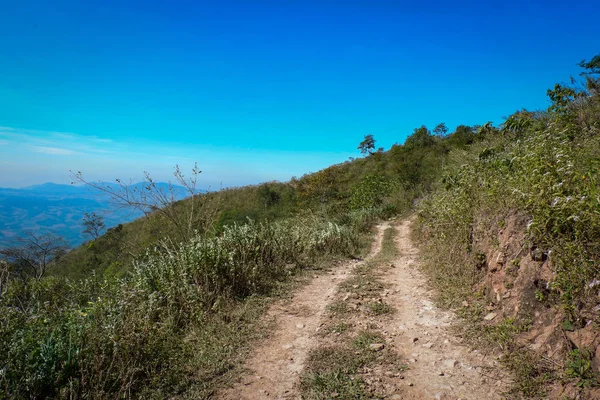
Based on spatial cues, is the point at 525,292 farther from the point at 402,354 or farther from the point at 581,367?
the point at 402,354

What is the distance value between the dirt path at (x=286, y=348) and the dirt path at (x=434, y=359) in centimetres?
109

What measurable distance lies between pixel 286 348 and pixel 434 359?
1.75m

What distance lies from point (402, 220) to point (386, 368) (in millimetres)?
15356

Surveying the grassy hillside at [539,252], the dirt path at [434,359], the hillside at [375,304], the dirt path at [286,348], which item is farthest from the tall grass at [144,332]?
the grassy hillside at [539,252]

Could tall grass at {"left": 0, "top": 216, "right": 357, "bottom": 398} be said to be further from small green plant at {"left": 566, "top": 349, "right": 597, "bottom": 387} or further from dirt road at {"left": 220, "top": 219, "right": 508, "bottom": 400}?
small green plant at {"left": 566, "top": 349, "right": 597, "bottom": 387}

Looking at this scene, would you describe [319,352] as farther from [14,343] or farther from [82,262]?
[82,262]

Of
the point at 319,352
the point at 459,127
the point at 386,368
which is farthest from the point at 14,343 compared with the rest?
the point at 459,127

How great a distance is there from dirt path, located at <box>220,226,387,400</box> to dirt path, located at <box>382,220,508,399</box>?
1.09 meters

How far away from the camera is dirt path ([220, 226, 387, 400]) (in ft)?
10.8

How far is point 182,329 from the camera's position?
4.52 m

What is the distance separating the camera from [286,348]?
4.12 metres

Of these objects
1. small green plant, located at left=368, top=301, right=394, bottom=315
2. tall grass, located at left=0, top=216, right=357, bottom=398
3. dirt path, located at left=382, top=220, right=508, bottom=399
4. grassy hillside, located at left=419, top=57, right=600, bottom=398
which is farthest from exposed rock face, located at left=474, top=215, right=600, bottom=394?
tall grass, located at left=0, top=216, right=357, bottom=398

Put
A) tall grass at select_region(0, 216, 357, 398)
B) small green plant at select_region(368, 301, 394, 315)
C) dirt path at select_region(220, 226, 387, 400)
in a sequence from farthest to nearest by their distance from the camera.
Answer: small green plant at select_region(368, 301, 394, 315) < dirt path at select_region(220, 226, 387, 400) < tall grass at select_region(0, 216, 357, 398)

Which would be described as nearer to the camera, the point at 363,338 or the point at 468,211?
the point at 363,338
